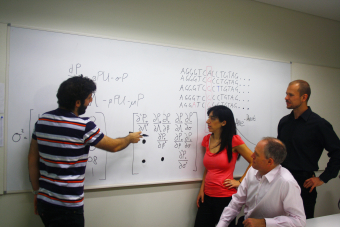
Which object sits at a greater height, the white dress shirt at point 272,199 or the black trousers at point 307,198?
the white dress shirt at point 272,199

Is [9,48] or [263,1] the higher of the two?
[263,1]

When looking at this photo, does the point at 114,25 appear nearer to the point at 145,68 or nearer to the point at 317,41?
the point at 145,68

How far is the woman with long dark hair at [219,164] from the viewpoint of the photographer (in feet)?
5.90

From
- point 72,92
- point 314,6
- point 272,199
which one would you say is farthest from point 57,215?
point 314,6

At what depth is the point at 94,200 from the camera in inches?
70.0

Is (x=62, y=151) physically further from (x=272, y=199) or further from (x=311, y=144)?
(x=311, y=144)

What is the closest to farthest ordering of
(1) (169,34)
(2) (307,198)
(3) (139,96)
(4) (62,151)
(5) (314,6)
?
(4) (62,151), (2) (307,198), (3) (139,96), (1) (169,34), (5) (314,6)

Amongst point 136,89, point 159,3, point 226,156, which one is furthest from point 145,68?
point 226,156

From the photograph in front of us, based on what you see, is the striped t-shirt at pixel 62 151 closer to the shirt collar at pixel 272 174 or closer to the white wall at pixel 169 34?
the white wall at pixel 169 34

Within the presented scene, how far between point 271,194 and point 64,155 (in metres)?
1.32

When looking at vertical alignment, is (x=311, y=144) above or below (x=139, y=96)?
below

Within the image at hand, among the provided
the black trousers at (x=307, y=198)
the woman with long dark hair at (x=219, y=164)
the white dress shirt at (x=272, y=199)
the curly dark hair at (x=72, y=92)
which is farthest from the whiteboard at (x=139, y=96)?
the white dress shirt at (x=272, y=199)

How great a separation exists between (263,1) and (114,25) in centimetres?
177

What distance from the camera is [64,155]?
124 centimetres
